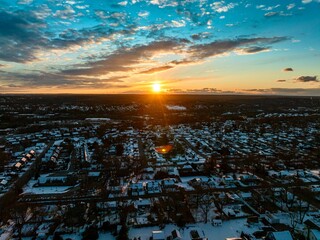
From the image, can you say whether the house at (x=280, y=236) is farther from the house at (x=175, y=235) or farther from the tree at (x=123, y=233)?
the tree at (x=123, y=233)

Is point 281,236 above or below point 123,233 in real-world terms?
above

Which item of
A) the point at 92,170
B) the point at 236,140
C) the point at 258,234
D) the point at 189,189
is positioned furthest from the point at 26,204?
the point at 236,140

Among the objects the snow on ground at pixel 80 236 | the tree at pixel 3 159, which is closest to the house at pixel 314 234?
the snow on ground at pixel 80 236

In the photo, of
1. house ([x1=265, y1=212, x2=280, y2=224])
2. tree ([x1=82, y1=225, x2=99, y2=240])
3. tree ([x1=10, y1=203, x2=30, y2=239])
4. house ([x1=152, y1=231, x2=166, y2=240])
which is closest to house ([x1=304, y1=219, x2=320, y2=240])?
house ([x1=265, y1=212, x2=280, y2=224])

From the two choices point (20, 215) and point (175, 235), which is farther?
point (20, 215)

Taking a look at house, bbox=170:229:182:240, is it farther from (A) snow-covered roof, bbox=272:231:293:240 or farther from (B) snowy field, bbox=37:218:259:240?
(A) snow-covered roof, bbox=272:231:293:240

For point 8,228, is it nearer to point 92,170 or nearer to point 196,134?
point 92,170

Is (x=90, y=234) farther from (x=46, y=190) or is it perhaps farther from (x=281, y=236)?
(x=281, y=236)

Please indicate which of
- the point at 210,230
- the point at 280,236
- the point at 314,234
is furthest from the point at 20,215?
the point at 314,234

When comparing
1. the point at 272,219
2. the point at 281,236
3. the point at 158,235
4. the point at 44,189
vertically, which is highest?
the point at 281,236

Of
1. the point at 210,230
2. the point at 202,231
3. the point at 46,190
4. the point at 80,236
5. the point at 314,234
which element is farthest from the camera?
the point at 46,190

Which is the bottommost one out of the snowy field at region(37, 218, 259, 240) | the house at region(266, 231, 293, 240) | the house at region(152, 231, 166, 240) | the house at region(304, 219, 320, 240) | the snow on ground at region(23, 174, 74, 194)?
the snow on ground at region(23, 174, 74, 194)
